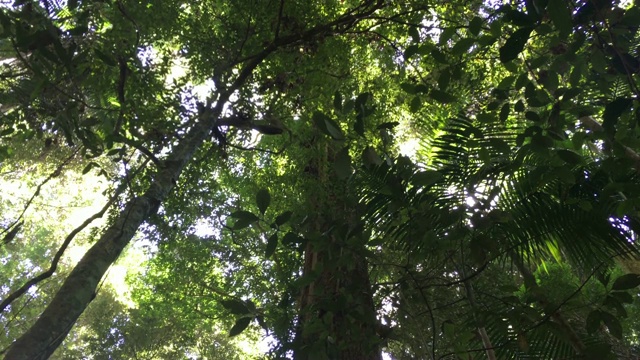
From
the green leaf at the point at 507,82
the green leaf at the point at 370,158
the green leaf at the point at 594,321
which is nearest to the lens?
the green leaf at the point at 594,321

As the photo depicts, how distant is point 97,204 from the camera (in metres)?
12.2

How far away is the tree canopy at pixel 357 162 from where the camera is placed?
1.77 m

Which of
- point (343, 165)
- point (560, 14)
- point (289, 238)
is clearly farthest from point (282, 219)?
point (560, 14)

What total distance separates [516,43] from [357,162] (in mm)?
2772

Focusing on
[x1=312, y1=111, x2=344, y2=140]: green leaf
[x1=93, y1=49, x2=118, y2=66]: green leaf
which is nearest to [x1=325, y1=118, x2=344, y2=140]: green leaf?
[x1=312, y1=111, x2=344, y2=140]: green leaf

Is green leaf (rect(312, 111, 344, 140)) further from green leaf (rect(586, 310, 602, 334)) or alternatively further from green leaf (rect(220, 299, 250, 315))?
green leaf (rect(586, 310, 602, 334))

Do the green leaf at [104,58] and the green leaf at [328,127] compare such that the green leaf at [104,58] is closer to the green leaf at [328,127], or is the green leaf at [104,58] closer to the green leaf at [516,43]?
the green leaf at [328,127]

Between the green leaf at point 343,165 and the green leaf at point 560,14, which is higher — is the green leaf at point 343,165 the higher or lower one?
the higher one

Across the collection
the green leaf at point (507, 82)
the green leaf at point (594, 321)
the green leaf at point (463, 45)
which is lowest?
the green leaf at point (594, 321)

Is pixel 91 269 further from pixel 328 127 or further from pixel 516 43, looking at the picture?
pixel 516 43

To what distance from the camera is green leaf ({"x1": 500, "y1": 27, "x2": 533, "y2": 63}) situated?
3.99 feet

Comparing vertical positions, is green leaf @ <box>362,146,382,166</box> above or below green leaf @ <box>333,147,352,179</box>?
above

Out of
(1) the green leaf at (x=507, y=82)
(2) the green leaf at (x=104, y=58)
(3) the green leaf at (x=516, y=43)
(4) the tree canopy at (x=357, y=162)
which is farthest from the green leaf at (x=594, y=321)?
(2) the green leaf at (x=104, y=58)

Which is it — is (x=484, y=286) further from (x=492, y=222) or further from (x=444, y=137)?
(x=492, y=222)
